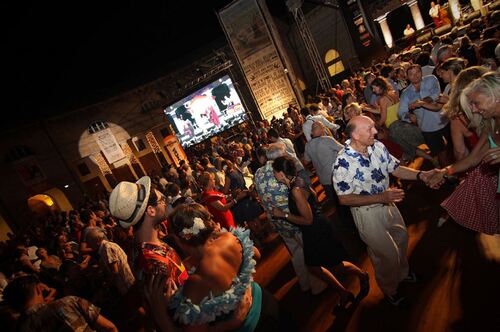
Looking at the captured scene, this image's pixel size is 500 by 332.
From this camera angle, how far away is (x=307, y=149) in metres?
4.36

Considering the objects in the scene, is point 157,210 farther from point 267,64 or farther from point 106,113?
point 106,113

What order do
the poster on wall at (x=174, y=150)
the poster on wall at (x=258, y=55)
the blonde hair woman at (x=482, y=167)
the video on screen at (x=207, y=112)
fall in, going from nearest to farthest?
the blonde hair woman at (x=482, y=167) < the poster on wall at (x=258, y=55) < the video on screen at (x=207, y=112) < the poster on wall at (x=174, y=150)

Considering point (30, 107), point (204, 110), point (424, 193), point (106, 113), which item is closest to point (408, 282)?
point (424, 193)

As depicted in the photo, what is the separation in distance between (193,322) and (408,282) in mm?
2537

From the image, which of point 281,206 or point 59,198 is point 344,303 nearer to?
point 281,206

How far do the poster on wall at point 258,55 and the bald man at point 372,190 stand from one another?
1195 centimetres

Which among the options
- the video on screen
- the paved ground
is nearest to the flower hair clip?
the paved ground

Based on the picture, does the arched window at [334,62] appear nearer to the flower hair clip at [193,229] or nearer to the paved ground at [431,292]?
the paved ground at [431,292]

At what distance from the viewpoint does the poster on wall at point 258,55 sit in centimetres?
1356

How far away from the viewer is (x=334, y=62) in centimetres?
2191

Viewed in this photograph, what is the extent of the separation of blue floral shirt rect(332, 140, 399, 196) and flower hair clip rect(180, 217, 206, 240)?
1.39 meters

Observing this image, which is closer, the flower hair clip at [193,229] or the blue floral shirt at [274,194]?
the flower hair clip at [193,229]

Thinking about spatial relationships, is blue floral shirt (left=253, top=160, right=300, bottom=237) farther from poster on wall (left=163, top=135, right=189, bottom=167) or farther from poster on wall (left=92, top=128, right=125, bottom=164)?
poster on wall (left=163, top=135, right=189, bottom=167)

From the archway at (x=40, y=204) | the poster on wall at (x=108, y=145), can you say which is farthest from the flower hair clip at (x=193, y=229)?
the archway at (x=40, y=204)
